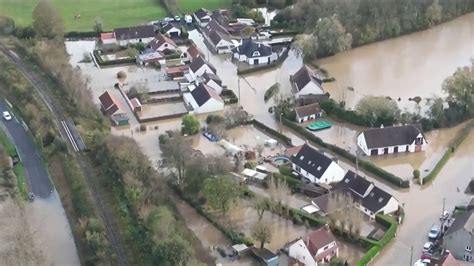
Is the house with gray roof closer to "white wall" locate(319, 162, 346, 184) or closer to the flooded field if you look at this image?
the flooded field

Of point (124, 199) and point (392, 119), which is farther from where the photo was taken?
point (392, 119)

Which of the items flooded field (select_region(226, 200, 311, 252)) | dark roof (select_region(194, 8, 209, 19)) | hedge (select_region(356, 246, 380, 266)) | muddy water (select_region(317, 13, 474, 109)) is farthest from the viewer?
dark roof (select_region(194, 8, 209, 19))

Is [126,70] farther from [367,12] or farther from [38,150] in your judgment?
[367,12]

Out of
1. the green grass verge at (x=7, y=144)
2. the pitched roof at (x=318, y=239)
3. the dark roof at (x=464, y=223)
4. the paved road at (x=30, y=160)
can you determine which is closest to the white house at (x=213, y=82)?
the paved road at (x=30, y=160)

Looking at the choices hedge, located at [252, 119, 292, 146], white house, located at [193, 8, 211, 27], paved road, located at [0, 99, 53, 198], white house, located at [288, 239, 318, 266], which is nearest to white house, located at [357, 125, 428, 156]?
hedge, located at [252, 119, 292, 146]

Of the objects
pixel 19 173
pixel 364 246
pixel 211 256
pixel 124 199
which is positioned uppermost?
pixel 19 173

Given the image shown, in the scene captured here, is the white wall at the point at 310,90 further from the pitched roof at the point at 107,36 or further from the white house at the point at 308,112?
the pitched roof at the point at 107,36

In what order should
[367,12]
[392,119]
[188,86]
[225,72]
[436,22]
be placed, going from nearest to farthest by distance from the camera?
[392,119] < [188,86] < [225,72] < [367,12] < [436,22]

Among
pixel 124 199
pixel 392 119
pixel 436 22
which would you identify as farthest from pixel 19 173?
pixel 436 22
